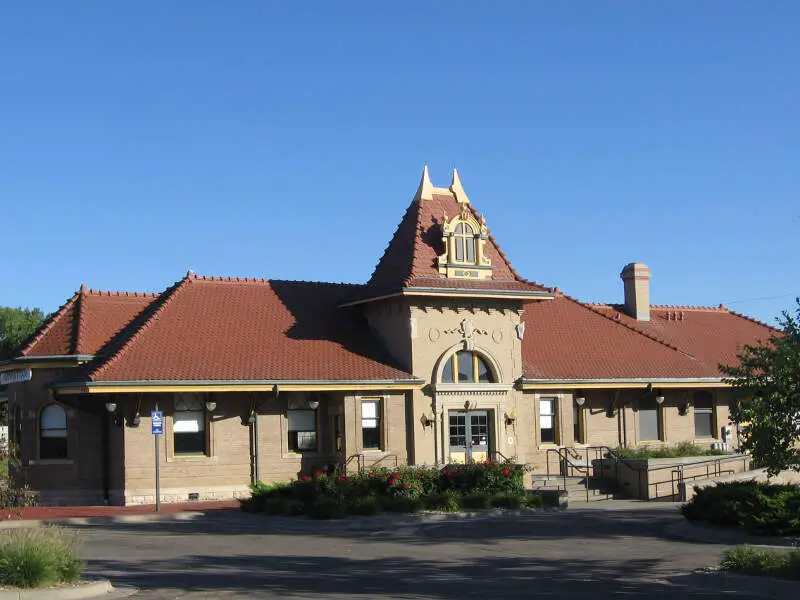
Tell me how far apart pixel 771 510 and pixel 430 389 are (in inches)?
535

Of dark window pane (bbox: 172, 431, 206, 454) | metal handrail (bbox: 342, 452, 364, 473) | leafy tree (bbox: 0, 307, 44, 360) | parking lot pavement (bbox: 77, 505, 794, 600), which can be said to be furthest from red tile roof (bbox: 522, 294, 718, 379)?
leafy tree (bbox: 0, 307, 44, 360)

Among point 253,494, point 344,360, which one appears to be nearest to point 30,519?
point 253,494

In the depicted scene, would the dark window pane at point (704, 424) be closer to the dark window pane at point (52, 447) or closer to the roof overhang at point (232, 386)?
the roof overhang at point (232, 386)

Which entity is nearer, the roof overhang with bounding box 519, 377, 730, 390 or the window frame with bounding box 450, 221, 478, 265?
the window frame with bounding box 450, 221, 478, 265

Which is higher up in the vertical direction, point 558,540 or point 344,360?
point 344,360

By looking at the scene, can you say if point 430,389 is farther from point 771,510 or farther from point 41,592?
point 41,592

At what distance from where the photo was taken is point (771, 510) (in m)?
20.5

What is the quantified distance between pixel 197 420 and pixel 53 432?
4.02 metres

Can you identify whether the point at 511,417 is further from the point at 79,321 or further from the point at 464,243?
the point at 79,321

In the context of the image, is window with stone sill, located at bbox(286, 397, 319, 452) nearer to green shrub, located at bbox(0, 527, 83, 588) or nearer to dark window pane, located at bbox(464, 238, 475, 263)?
dark window pane, located at bbox(464, 238, 475, 263)

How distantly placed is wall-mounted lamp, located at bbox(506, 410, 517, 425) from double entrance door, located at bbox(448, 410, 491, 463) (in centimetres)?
62

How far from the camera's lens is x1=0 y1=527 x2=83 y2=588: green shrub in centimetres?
1390

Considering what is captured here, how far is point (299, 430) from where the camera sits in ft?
104

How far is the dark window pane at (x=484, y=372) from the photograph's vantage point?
33688 mm
